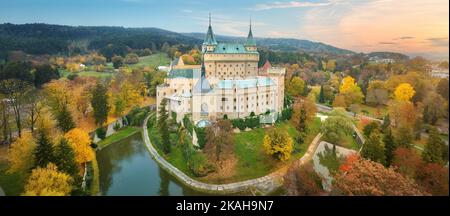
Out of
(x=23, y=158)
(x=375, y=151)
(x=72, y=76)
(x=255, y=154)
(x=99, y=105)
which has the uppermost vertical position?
(x=72, y=76)

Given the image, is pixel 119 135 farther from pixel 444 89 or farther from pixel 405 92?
pixel 405 92

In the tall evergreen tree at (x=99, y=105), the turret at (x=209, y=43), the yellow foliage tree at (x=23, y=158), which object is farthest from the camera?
the turret at (x=209, y=43)

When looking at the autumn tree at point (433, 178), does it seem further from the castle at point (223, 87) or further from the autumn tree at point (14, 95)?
the autumn tree at point (14, 95)

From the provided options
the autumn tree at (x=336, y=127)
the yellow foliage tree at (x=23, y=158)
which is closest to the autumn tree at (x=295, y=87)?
the autumn tree at (x=336, y=127)

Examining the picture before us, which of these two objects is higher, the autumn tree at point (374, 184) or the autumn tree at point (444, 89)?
the autumn tree at point (444, 89)

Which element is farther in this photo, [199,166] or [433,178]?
[199,166]

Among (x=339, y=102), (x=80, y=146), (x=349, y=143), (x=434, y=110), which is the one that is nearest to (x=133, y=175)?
(x=80, y=146)

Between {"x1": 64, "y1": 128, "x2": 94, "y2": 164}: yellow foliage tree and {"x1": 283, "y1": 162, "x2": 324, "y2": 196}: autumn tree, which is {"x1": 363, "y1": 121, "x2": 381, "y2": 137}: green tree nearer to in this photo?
{"x1": 283, "y1": 162, "x2": 324, "y2": 196}: autumn tree

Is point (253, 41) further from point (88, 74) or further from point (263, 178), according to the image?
point (88, 74)
